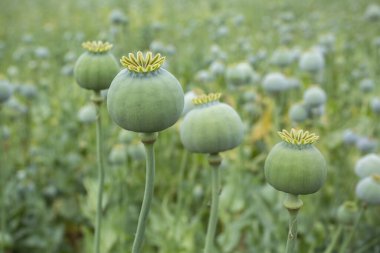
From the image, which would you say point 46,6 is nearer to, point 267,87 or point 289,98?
point 289,98

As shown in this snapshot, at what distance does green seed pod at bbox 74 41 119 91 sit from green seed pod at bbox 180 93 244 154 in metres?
0.16

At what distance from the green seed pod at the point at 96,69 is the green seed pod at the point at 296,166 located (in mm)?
336

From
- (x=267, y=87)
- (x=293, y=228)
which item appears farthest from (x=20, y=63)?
(x=293, y=228)

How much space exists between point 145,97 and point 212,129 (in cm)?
21

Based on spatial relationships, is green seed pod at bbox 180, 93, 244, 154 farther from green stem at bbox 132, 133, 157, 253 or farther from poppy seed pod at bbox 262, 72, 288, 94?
poppy seed pod at bbox 262, 72, 288, 94

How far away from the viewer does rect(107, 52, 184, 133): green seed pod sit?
0.59 m

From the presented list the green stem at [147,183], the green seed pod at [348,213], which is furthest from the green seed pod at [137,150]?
the green stem at [147,183]

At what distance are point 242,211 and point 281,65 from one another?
31.1 inches

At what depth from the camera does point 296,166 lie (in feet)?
2.12

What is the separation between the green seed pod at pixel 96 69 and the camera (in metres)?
0.84

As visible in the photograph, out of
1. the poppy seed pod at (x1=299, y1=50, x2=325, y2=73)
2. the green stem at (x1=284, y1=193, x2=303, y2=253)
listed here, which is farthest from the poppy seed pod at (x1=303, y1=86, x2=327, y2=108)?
the green stem at (x1=284, y1=193, x2=303, y2=253)

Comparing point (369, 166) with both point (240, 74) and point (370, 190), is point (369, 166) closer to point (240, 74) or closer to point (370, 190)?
point (370, 190)

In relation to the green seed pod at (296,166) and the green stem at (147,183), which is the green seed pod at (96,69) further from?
the green seed pod at (296,166)

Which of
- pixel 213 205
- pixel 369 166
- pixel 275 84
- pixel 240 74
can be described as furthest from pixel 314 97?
pixel 213 205
